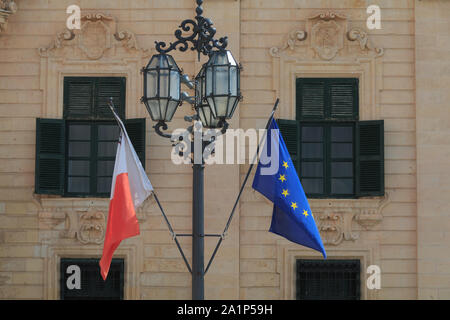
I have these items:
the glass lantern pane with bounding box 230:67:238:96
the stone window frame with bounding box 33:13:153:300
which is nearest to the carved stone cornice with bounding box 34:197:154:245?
the stone window frame with bounding box 33:13:153:300

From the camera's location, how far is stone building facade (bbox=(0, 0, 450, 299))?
1466 cm

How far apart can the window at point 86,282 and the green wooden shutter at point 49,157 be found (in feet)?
4.34

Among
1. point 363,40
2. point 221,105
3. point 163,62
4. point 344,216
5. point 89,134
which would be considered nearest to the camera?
point 221,105

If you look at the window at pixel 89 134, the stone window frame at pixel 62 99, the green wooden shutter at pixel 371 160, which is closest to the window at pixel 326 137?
the green wooden shutter at pixel 371 160

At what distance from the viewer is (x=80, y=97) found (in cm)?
1517

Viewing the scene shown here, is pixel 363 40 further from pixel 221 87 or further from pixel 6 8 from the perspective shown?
pixel 6 8

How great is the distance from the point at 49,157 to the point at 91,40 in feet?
7.33

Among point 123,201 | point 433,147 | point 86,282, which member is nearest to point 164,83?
point 123,201

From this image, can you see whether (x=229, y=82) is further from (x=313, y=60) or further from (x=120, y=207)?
(x=313, y=60)

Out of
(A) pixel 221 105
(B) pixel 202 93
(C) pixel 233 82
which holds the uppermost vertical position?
(C) pixel 233 82

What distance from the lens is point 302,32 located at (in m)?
15.0

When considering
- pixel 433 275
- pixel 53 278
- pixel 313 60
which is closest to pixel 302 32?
pixel 313 60

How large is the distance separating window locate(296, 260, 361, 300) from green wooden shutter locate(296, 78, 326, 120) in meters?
2.62

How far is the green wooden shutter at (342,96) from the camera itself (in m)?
15.1
